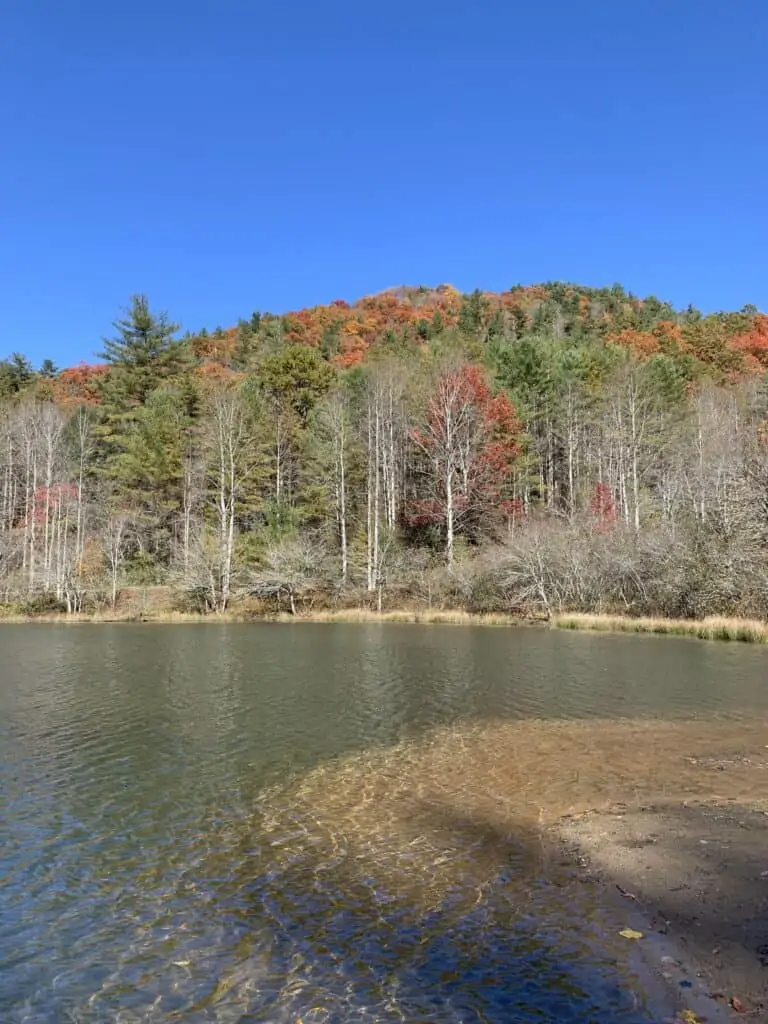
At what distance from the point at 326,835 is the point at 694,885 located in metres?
4.16

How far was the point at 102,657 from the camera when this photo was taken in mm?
26094

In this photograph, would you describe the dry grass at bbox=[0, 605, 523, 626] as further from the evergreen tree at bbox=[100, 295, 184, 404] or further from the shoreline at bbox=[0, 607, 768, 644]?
the evergreen tree at bbox=[100, 295, 184, 404]

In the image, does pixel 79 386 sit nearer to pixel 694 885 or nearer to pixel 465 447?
pixel 465 447

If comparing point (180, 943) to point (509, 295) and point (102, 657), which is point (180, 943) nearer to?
point (102, 657)

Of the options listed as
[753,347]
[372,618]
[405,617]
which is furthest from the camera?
[753,347]

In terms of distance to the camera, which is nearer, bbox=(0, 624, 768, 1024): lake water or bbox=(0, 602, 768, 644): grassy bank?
bbox=(0, 624, 768, 1024): lake water

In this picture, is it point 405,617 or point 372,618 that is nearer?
point 405,617

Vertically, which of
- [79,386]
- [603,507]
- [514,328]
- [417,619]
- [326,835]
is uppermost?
[514,328]

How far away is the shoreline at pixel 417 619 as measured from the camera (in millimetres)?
32812

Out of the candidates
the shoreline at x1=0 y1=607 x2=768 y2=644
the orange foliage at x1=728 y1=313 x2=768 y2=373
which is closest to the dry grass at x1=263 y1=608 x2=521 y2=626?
the shoreline at x1=0 y1=607 x2=768 y2=644

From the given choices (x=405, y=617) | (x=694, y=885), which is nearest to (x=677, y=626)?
(x=405, y=617)

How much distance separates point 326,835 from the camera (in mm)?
9023

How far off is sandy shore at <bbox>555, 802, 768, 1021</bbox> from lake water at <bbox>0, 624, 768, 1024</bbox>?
39 centimetres

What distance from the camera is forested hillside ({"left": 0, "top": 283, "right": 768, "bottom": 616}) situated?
39.3 metres
